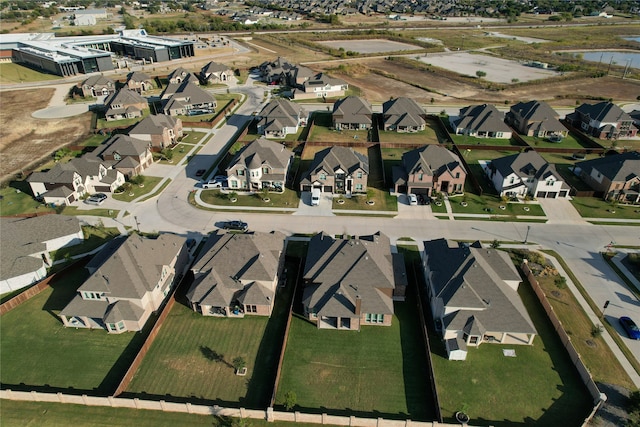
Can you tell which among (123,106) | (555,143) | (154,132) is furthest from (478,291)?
(123,106)

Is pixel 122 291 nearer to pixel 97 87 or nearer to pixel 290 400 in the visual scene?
pixel 290 400

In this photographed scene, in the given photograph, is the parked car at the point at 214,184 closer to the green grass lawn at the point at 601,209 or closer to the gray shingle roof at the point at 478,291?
the gray shingle roof at the point at 478,291

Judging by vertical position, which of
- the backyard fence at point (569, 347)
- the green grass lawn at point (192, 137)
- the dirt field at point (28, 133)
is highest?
the backyard fence at point (569, 347)

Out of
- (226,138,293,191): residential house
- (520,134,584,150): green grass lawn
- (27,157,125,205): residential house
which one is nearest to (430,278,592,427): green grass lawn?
(226,138,293,191): residential house

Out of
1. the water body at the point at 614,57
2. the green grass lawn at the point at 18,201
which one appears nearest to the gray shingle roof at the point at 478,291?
the green grass lawn at the point at 18,201

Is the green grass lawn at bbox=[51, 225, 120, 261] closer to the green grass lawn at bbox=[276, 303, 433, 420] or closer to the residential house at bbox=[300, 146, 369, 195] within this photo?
the residential house at bbox=[300, 146, 369, 195]
